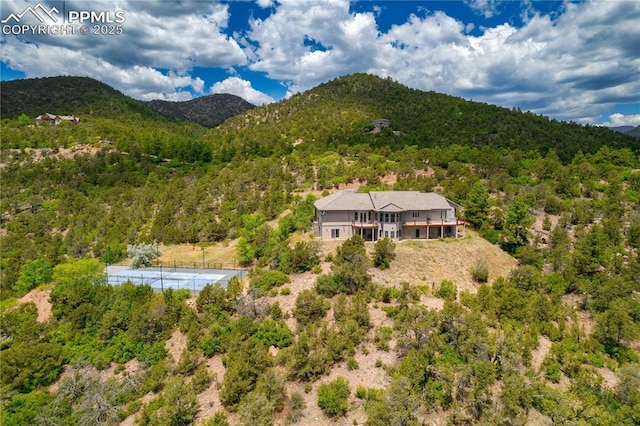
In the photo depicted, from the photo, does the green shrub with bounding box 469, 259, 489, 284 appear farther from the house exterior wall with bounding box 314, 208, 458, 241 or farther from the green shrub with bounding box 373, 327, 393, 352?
the green shrub with bounding box 373, 327, 393, 352

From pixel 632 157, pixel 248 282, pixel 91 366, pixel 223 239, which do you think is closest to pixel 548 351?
pixel 248 282

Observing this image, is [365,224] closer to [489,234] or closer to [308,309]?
[489,234]

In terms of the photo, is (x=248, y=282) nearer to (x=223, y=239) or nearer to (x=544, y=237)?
(x=223, y=239)

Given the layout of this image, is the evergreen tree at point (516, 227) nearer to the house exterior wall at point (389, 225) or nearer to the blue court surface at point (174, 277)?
the house exterior wall at point (389, 225)

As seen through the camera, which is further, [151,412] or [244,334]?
[244,334]

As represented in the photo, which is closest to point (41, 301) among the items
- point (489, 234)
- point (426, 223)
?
point (426, 223)

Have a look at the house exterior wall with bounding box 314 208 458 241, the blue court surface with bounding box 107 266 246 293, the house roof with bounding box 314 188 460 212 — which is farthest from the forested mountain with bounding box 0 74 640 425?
the house roof with bounding box 314 188 460 212
